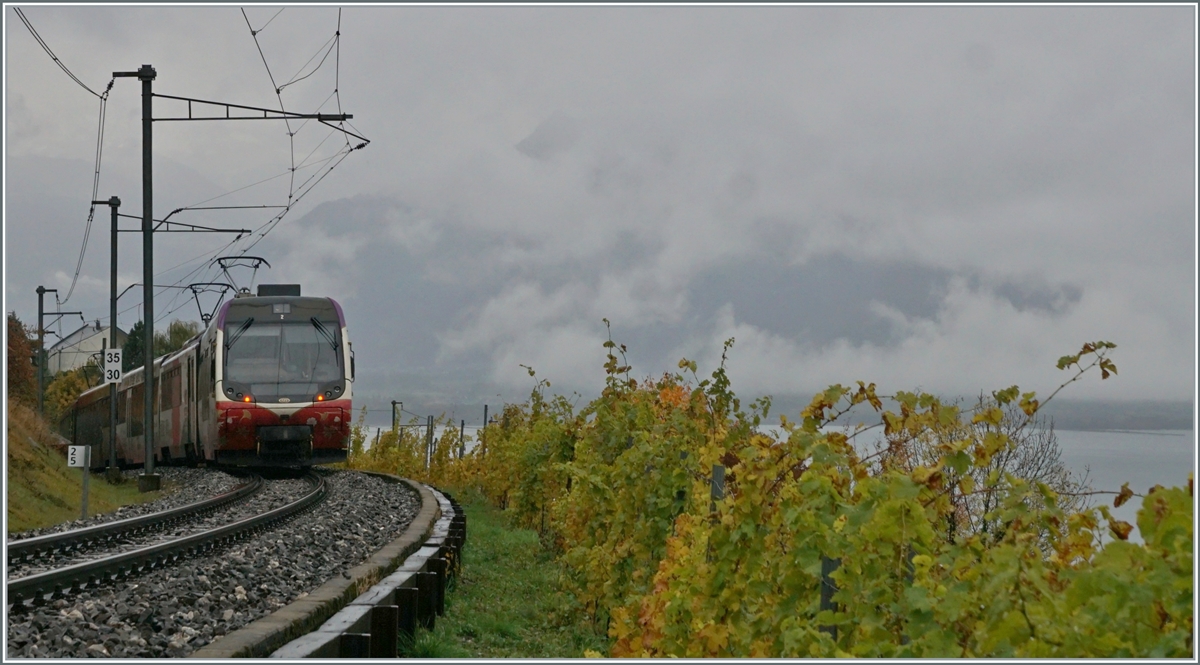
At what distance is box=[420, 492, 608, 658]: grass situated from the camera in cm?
715

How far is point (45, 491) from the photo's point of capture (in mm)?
18938

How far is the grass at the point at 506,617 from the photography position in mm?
7152

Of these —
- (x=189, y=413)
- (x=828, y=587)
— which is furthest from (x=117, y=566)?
(x=189, y=413)

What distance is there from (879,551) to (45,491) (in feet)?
59.9

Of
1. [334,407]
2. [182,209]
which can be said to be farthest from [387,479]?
[182,209]

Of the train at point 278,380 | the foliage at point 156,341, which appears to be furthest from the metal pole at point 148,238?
the foliage at point 156,341

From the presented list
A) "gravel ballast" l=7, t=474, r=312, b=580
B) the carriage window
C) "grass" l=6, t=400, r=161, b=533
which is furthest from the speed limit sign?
the carriage window

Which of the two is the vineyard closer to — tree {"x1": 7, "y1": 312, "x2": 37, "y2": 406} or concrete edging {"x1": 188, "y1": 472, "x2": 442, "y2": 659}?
concrete edging {"x1": 188, "y1": 472, "x2": 442, "y2": 659}

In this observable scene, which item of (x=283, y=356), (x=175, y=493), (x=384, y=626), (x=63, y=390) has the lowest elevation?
(x=175, y=493)

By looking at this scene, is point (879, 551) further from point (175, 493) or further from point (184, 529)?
point (175, 493)

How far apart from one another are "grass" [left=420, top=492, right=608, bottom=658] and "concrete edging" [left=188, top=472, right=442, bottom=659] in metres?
0.47

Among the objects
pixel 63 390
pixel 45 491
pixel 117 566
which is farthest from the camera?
pixel 63 390

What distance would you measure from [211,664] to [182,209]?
20.1 m

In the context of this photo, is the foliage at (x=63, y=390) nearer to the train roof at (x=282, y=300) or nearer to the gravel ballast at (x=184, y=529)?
the train roof at (x=282, y=300)
